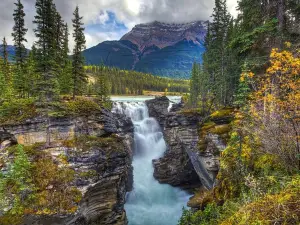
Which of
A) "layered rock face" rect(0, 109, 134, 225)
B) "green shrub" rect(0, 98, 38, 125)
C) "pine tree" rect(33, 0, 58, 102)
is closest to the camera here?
"layered rock face" rect(0, 109, 134, 225)

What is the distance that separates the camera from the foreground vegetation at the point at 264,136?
16.7ft

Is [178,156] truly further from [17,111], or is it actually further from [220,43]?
[17,111]

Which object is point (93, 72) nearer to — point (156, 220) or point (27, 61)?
point (27, 61)

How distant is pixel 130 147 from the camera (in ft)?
126

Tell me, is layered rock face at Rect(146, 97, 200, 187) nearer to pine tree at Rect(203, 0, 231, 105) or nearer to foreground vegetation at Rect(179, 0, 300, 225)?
foreground vegetation at Rect(179, 0, 300, 225)

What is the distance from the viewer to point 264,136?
8453mm

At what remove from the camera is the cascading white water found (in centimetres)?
2498

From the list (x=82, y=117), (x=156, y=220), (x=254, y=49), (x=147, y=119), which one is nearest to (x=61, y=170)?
(x=82, y=117)

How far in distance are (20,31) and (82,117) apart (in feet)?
64.9

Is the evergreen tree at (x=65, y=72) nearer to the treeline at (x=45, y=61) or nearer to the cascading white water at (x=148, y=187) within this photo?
the treeline at (x=45, y=61)

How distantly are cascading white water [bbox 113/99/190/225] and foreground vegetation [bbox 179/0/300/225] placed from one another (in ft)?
18.2

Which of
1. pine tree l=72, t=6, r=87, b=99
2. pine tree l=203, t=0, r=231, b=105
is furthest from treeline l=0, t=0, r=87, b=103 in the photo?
pine tree l=203, t=0, r=231, b=105

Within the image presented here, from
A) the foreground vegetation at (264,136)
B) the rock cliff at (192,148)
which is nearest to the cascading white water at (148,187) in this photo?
the rock cliff at (192,148)

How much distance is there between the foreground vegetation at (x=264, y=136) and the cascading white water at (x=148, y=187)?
5537mm
